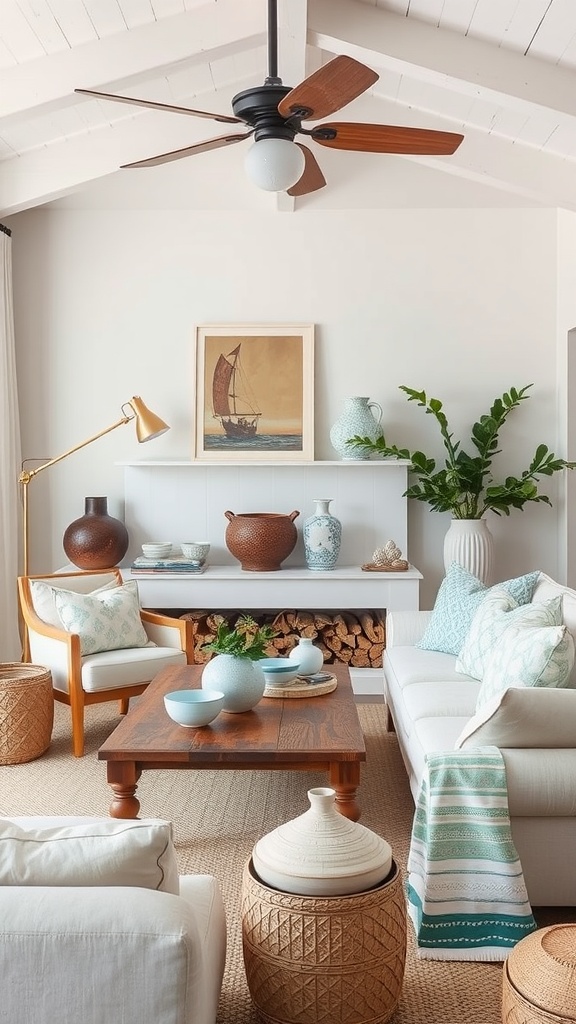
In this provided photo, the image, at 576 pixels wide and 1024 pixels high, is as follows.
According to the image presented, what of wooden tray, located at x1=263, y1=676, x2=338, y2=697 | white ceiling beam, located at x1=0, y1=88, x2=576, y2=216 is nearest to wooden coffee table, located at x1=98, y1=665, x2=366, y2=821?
wooden tray, located at x1=263, y1=676, x2=338, y2=697

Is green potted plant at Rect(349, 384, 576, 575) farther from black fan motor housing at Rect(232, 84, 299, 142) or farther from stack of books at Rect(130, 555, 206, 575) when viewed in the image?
black fan motor housing at Rect(232, 84, 299, 142)

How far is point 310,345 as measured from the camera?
19.9ft

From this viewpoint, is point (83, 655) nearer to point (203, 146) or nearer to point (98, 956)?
point (203, 146)

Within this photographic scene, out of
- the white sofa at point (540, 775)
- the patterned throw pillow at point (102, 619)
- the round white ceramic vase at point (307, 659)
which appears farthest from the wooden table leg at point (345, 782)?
the patterned throw pillow at point (102, 619)

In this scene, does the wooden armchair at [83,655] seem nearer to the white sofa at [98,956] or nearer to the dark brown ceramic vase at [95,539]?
the dark brown ceramic vase at [95,539]

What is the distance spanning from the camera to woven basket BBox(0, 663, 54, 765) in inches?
170

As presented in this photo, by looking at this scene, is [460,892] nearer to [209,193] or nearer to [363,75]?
[363,75]

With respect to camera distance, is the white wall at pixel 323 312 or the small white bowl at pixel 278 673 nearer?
the small white bowl at pixel 278 673

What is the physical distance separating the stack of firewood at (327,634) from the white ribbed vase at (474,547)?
62 cm

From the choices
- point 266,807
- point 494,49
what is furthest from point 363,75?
point 266,807

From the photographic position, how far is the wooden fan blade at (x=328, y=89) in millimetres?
2559

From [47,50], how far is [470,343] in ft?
9.84

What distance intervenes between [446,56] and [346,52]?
1.55ft

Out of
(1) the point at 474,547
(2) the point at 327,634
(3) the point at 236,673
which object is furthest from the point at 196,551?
(3) the point at 236,673
